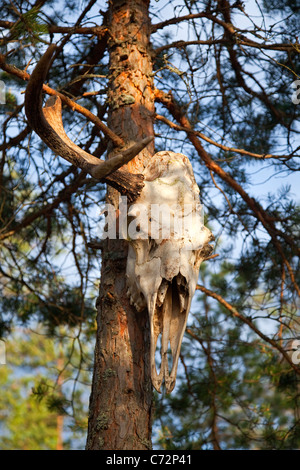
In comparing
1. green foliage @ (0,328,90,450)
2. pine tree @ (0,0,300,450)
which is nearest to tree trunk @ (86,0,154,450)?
pine tree @ (0,0,300,450)

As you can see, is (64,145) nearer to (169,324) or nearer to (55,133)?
(55,133)

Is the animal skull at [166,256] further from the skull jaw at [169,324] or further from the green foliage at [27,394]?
the green foliage at [27,394]

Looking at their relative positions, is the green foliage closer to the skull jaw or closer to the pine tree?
the pine tree

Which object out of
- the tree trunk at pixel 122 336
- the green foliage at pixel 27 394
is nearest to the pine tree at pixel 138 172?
the tree trunk at pixel 122 336

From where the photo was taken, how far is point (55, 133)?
2299mm

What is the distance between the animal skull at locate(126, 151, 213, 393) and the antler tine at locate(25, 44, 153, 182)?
0.74 ft

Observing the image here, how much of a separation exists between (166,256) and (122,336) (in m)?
0.45

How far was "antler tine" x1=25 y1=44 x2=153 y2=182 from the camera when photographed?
6.60 ft

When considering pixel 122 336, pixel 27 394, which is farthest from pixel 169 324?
pixel 27 394

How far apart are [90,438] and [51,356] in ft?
37.7

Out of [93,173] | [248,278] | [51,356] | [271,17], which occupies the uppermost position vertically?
[51,356]
